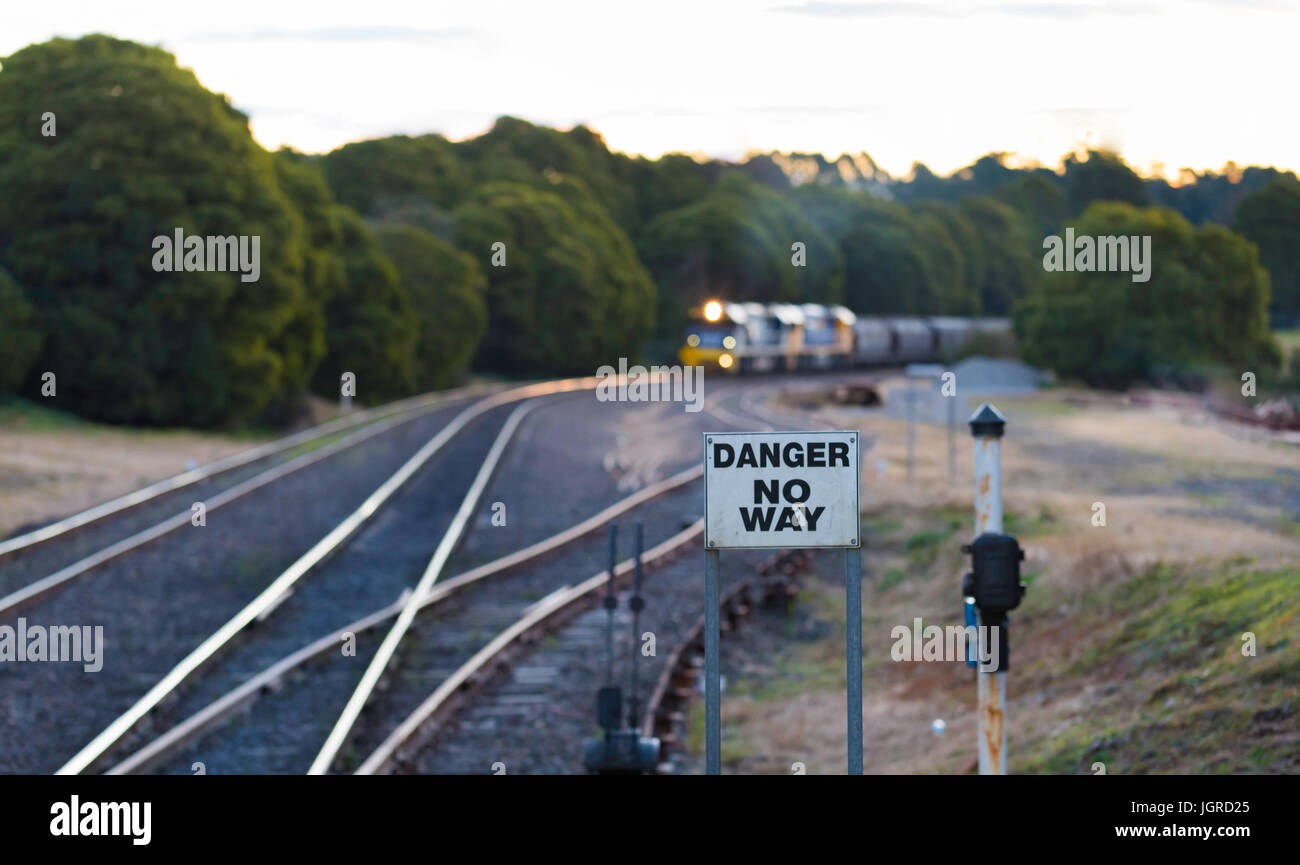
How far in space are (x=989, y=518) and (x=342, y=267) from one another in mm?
35956

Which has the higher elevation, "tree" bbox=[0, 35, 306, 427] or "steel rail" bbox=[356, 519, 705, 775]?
"tree" bbox=[0, 35, 306, 427]

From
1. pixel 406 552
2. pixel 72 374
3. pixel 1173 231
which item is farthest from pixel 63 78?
pixel 1173 231

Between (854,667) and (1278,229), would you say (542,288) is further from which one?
(854,667)

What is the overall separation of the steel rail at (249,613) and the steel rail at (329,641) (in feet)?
0.76

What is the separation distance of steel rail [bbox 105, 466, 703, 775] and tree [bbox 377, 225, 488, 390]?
2829 cm

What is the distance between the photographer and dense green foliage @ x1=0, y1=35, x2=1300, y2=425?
3055 cm

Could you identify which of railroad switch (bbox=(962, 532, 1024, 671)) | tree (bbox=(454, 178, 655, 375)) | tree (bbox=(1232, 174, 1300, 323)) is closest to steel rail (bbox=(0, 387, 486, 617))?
railroad switch (bbox=(962, 532, 1024, 671))

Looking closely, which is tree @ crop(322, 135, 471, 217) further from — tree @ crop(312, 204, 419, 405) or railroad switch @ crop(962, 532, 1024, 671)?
railroad switch @ crop(962, 532, 1024, 671)

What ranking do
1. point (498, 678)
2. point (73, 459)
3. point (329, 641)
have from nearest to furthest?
point (498, 678) < point (329, 641) < point (73, 459)

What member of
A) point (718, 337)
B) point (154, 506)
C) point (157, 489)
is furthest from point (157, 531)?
point (718, 337)

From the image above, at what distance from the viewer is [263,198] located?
3416 cm

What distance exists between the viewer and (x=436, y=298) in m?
49.4

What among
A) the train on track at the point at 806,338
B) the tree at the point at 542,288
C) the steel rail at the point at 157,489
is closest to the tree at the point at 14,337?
the steel rail at the point at 157,489
